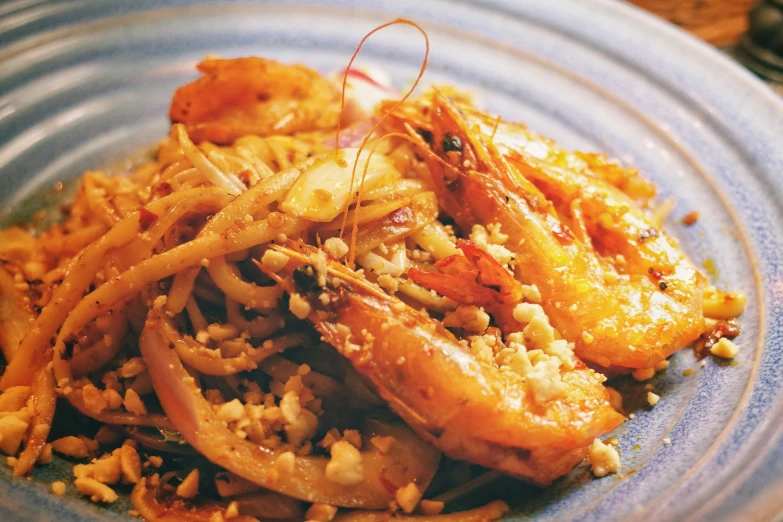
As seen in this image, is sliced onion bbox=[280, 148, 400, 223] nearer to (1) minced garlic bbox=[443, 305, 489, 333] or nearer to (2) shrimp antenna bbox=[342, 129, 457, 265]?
(2) shrimp antenna bbox=[342, 129, 457, 265]

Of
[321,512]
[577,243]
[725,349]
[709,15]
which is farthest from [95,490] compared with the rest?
[709,15]

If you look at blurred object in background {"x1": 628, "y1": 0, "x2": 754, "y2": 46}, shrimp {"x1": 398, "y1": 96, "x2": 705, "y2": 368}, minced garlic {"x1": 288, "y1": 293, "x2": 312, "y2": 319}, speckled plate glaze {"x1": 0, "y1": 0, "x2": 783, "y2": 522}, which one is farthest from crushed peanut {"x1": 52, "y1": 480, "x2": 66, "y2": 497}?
blurred object in background {"x1": 628, "y1": 0, "x2": 754, "y2": 46}

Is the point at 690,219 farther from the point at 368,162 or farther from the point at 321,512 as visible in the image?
the point at 321,512

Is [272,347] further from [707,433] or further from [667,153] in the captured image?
[667,153]

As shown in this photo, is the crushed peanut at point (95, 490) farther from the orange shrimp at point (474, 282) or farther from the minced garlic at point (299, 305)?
the orange shrimp at point (474, 282)

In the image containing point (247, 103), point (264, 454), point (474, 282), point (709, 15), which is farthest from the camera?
point (709, 15)

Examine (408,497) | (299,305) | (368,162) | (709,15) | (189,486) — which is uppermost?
(709,15)

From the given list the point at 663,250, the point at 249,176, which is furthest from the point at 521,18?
the point at 249,176

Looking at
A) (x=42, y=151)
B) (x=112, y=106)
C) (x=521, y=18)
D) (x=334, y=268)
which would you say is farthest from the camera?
(x=521, y=18)
